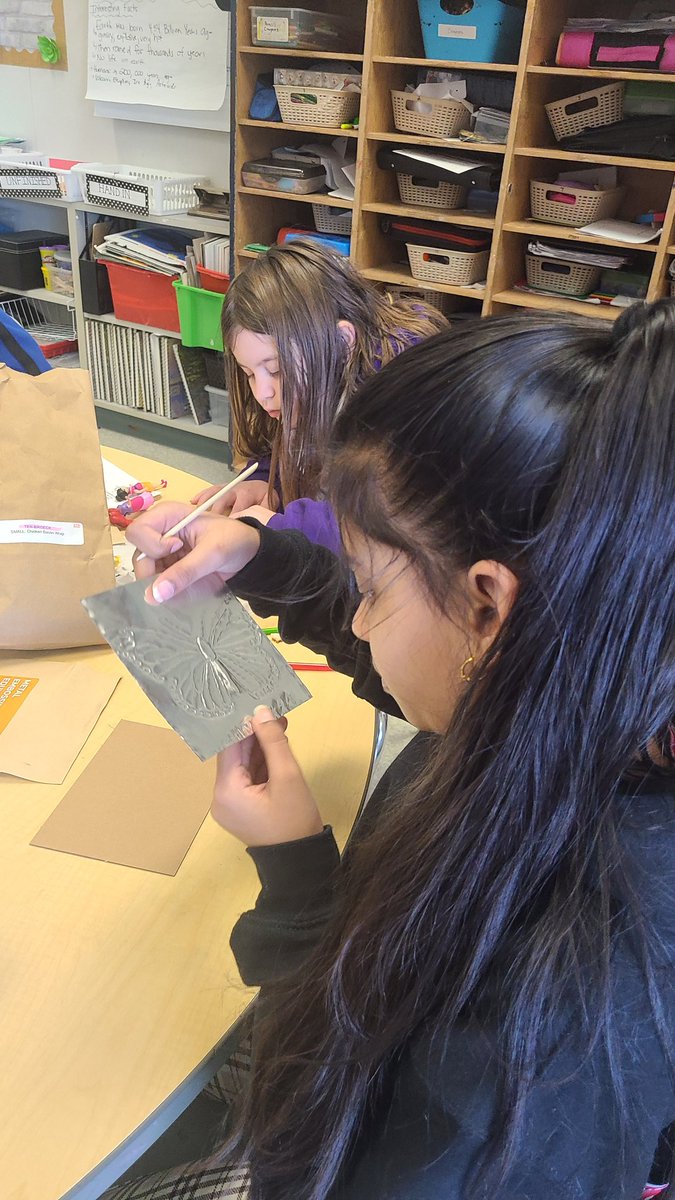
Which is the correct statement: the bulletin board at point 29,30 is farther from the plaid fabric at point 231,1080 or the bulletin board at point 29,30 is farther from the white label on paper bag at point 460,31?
the plaid fabric at point 231,1080

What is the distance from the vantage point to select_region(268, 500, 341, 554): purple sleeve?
1.14 meters

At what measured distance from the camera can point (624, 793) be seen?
50 cm

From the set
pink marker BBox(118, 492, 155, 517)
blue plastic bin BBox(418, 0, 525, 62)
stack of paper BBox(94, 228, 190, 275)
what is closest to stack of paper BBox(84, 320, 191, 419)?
stack of paper BBox(94, 228, 190, 275)

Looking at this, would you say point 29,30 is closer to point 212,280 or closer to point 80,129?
point 80,129

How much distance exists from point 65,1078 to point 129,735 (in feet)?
1.24

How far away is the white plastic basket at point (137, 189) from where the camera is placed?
110 inches

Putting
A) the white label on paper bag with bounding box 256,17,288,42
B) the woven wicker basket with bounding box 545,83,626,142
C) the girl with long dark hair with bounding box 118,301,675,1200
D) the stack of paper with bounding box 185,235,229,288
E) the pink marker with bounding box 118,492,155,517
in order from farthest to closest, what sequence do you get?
the stack of paper with bounding box 185,235,229,288 < the white label on paper bag with bounding box 256,17,288,42 < the woven wicker basket with bounding box 545,83,626,142 < the pink marker with bounding box 118,492,155,517 < the girl with long dark hair with bounding box 118,301,675,1200

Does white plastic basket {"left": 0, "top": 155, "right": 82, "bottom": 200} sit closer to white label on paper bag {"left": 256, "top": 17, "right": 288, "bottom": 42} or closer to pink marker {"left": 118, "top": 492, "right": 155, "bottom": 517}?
white label on paper bag {"left": 256, "top": 17, "right": 288, "bottom": 42}

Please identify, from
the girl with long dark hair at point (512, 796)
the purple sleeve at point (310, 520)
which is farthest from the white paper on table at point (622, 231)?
the girl with long dark hair at point (512, 796)

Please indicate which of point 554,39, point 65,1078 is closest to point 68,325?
point 554,39

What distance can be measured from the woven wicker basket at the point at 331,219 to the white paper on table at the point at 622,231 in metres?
0.78

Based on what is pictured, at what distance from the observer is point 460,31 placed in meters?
2.12

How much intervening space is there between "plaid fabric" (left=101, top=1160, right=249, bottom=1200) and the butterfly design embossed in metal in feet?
1.29

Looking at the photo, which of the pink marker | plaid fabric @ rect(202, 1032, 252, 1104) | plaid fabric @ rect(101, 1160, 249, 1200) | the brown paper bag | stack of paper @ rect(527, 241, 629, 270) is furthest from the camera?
stack of paper @ rect(527, 241, 629, 270)
